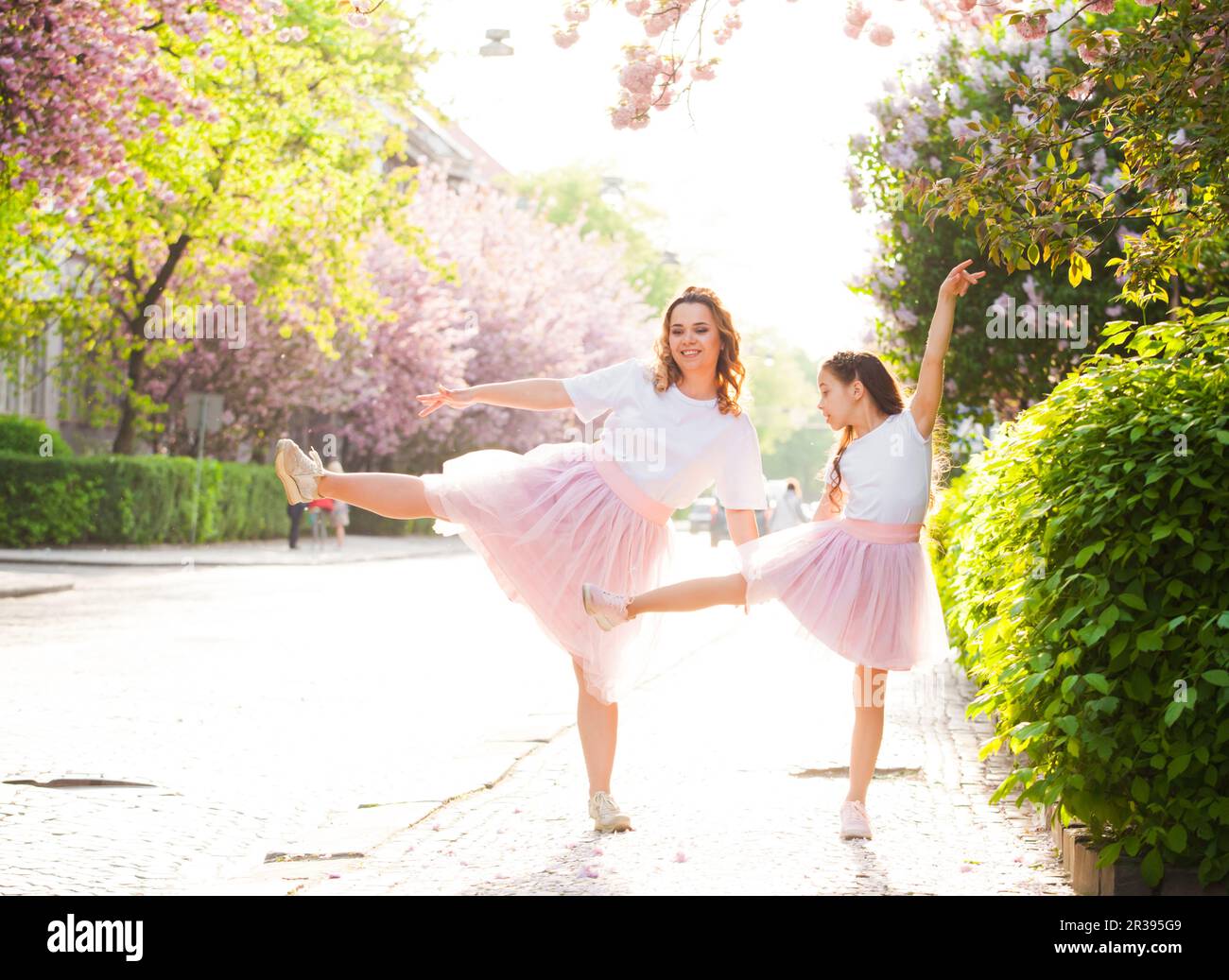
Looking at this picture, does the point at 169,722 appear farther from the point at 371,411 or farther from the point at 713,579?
the point at 371,411

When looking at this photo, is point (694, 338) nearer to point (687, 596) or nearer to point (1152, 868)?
point (687, 596)

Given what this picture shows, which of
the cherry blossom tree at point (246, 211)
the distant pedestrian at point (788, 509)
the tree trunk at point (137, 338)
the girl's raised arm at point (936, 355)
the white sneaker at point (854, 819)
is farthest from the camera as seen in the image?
the tree trunk at point (137, 338)

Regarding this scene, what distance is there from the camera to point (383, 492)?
6055 millimetres

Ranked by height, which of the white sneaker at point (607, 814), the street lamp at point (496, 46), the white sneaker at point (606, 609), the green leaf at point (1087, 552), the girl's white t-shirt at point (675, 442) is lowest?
the white sneaker at point (607, 814)

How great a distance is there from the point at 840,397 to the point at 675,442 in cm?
61

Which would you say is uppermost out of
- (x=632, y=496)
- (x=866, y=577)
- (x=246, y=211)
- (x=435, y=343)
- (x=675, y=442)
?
(x=246, y=211)

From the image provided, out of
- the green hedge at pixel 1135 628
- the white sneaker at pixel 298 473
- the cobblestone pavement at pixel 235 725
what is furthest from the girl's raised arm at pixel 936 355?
→ the cobblestone pavement at pixel 235 725

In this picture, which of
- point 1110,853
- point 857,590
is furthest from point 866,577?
point 1110,853

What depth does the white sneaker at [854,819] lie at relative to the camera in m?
5.73

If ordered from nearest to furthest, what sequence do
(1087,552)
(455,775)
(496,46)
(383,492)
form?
(1087,552), (383,492), (455,775), (496,46)

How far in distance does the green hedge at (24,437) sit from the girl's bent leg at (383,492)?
23.9m

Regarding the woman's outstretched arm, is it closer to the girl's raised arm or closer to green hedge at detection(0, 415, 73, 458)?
the girl's raised arm

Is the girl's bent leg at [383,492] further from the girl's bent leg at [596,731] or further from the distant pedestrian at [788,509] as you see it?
the distant pedestrian at [788,509]

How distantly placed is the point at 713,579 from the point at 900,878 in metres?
1.26
